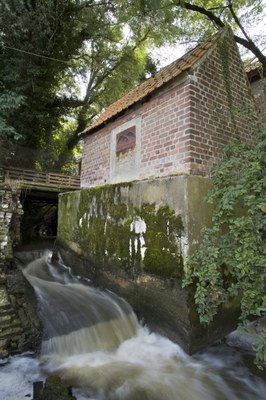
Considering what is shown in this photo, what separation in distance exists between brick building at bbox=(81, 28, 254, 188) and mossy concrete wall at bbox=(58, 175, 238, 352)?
1.32 ft

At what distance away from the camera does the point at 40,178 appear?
51.7 feet

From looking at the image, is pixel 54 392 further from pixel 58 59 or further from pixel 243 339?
pixel 58 59

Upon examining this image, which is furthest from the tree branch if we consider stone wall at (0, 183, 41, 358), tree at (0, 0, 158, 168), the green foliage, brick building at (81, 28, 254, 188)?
stone wall at (0, 183, 41, 358)

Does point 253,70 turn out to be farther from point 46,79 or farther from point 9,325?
point 46,79

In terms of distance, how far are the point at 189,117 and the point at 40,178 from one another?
522 inches

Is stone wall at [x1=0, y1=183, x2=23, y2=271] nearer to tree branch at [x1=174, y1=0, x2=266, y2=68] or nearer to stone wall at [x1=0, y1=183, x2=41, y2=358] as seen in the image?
stone wall at [x1=0, y1=183, x2=41, y2=358]

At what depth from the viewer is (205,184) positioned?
4.04 meters

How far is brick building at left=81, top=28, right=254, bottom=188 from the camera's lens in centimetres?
421

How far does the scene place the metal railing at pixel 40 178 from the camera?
46.5 ft

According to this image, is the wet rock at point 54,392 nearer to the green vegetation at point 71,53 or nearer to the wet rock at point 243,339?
the wet rock at point 243,339

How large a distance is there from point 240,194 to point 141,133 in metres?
2.63

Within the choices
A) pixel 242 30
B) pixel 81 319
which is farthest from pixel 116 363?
pixel 242 30

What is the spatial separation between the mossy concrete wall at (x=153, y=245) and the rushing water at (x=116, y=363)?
10.6 inches

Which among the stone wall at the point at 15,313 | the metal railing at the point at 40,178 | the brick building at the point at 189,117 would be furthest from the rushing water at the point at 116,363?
the metal railing at the point at 40,178
